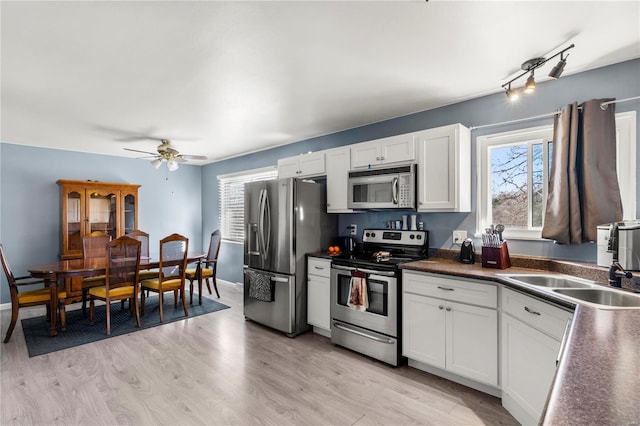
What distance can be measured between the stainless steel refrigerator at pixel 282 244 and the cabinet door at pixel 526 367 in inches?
82.7

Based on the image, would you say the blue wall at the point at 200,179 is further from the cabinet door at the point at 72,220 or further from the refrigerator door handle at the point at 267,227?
the refrigerator door handle at the point at 267,227

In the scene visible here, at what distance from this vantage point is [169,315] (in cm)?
434

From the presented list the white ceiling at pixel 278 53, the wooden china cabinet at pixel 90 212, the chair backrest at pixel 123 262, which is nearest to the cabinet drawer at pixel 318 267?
the white ceiling at pixel 278 53

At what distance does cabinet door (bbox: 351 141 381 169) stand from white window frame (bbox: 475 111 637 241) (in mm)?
965

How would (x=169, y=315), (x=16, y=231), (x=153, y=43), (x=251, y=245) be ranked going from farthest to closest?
(x=16, y=231), (x=169, y=315), (x=251, y=245), (x=153, y=43)

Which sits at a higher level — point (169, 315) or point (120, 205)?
point (120, 205)

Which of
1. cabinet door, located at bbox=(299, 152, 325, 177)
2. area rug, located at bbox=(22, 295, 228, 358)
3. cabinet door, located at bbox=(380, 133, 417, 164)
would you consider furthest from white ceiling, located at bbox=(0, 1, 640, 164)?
area rug, located at bbox=(22, 295, 228, 358)

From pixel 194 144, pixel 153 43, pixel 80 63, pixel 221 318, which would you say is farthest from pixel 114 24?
pixel 221 318

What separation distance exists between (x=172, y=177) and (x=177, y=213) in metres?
0.72

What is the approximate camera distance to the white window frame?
2.31 metres

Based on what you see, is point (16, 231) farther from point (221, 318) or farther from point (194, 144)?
point (221, 318)

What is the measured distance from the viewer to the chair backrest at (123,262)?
369cm

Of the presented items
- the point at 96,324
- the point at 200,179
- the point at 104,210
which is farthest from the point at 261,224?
the point at 200,179

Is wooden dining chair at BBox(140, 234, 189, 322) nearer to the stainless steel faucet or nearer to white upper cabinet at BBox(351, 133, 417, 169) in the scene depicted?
white upper cabinet at BBox(351, 133, 417, 169)
